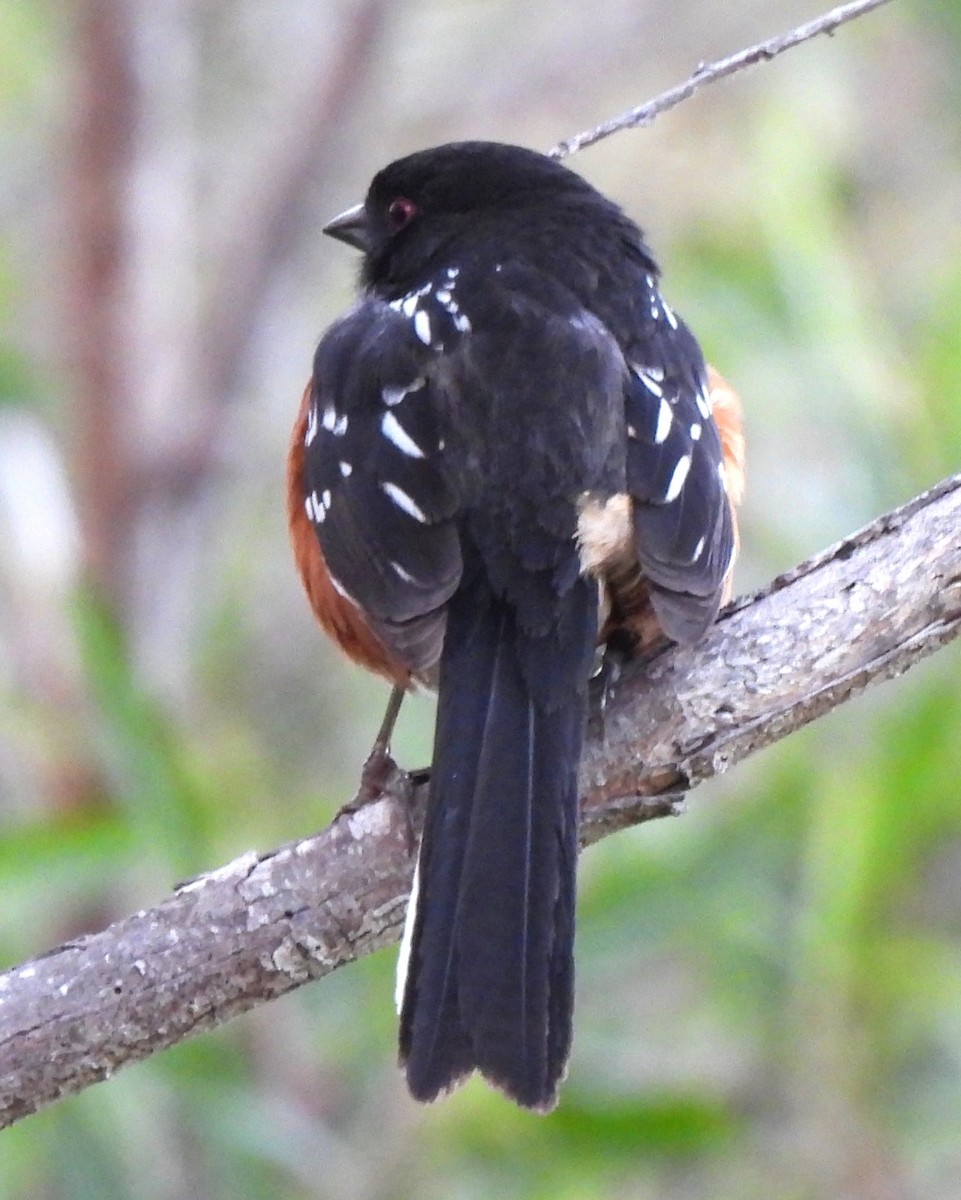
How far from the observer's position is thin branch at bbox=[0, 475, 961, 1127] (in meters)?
2.23

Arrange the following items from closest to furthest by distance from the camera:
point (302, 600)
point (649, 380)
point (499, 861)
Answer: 1. point (499, 861)
2. point (649, 380)
3. point (302, 600)

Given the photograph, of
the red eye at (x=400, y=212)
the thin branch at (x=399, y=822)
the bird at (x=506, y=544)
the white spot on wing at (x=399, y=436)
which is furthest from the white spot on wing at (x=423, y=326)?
the thin branch at (x=399, y=822)

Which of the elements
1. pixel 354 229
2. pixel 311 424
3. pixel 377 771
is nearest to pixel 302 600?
pixel 354 229

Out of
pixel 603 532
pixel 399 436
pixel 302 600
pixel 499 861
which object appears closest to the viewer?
pixel 499 861

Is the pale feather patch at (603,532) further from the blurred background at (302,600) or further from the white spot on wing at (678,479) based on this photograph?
the blurred background at (302,600)

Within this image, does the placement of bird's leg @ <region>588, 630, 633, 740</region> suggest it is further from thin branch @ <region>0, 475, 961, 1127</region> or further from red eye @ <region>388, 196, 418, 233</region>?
red eye @ <region>388, 196, 418, 233</region>

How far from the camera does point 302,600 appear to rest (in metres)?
6.18

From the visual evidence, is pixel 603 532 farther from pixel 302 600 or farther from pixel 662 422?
pixel 302 600

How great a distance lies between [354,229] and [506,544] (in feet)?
3.84

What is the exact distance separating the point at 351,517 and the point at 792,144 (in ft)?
7.49

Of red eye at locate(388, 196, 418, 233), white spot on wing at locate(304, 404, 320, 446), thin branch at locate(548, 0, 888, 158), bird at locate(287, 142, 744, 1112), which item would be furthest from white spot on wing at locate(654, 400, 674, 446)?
red eye at locate(388, 196, 418, 233)

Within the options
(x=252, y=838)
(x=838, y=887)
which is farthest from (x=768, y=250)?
(x=252, y=838)

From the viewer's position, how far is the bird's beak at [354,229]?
3406 mm

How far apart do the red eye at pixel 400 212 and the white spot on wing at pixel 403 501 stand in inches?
37.6
